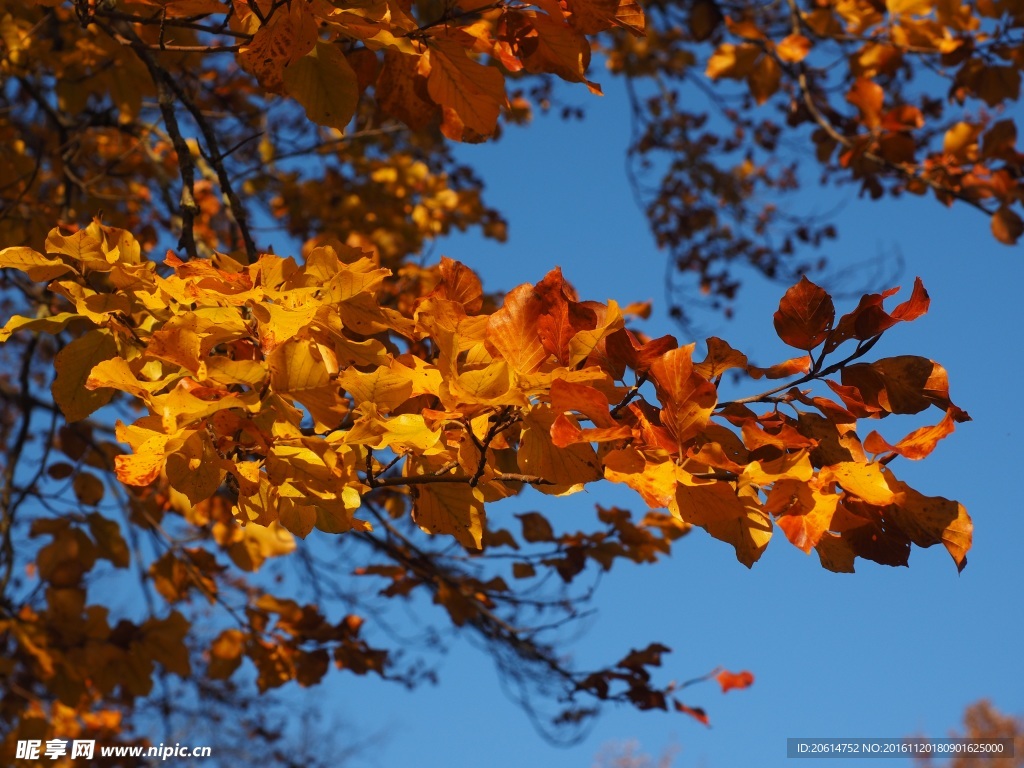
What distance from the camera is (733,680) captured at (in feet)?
7.57

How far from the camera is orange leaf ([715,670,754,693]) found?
7.52ft

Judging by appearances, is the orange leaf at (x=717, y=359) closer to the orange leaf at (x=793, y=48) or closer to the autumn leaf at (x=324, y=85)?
the autumn leaf at (x=324, y=85)

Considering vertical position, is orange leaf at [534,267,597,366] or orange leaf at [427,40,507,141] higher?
orange leaf at [427,40,507,141]

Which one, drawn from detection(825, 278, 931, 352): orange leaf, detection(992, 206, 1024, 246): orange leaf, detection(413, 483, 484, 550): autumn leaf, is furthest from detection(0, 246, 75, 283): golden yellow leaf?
detection(992, 206, 1024, 246): orange leaf

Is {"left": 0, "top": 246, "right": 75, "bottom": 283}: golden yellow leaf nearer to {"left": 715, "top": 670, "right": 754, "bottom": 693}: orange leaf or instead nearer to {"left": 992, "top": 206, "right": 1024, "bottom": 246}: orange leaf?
{"left": 715, "top": 670, "right": 754, "bottom": 693}: orange leaf

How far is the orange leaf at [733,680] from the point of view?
7.52 feet

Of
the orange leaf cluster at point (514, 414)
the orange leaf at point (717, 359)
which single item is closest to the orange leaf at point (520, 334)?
the orange leaf cluster at point (514, 414)

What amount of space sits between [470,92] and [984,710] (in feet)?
58.8

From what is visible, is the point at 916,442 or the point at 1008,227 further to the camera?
the point at 1008,227

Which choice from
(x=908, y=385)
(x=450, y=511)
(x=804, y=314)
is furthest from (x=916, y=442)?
(x=450, y=511)

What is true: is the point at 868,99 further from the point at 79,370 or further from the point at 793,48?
the point at 79,370

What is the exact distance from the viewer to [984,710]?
15.9 metres

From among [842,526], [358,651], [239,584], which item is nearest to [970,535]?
[842,526]

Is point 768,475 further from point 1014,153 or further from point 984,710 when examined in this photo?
point 984,710
